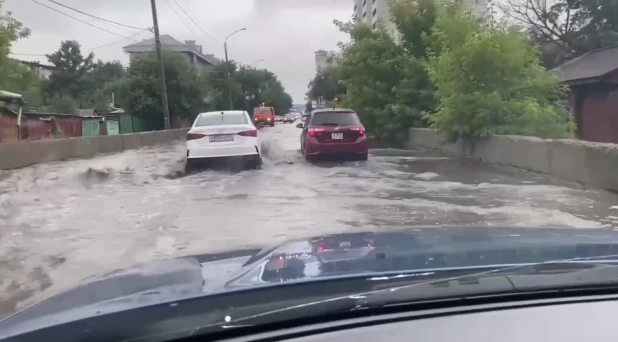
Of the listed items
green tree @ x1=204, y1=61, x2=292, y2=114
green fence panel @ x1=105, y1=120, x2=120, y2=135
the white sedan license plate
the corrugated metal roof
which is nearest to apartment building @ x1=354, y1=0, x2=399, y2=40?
green tree @ x1=204, y1=61, x2=292, y2=114

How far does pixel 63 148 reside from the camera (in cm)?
2438

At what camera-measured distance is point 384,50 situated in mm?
32656

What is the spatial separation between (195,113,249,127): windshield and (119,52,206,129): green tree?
3387cm

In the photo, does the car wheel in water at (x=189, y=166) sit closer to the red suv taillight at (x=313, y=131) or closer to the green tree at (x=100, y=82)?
the red suv taillight at (x=313, y=131)

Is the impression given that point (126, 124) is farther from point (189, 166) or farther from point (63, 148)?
point (189, 166)

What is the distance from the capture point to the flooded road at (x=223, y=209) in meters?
8.30

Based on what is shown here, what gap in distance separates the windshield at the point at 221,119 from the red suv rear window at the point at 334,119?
8.31 feet

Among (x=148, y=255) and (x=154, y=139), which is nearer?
(x=148, y=255)

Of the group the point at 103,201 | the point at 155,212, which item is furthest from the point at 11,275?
the point at 103,201

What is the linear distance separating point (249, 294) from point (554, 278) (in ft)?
2.73

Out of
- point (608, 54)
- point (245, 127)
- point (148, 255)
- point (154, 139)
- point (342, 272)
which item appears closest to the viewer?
point (342, 272)

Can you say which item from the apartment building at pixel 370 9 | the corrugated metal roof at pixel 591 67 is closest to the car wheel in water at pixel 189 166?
the corrugated metal roof at pixel 591 67

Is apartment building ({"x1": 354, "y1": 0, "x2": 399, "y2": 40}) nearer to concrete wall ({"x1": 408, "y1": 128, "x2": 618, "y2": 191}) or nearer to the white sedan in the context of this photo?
concrete wall ({"x1": 408, "y1": 128, "x2": 618, "y2": 191})

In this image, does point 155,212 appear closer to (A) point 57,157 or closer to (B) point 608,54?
(A) point 57,157
